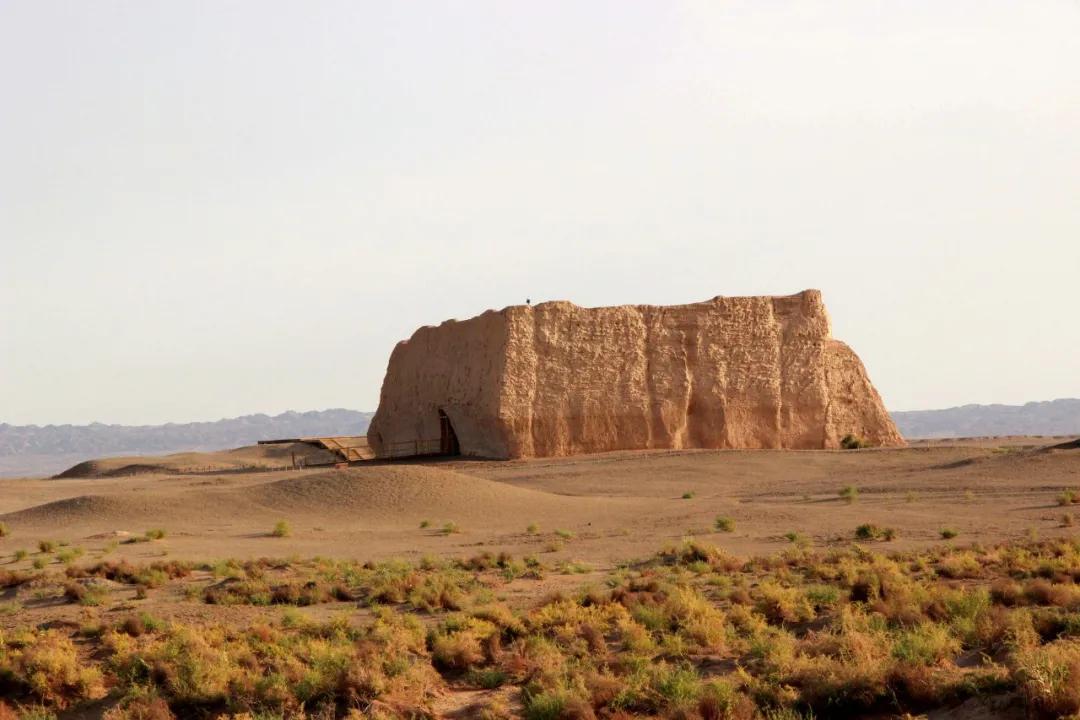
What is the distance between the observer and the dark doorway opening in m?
41.8

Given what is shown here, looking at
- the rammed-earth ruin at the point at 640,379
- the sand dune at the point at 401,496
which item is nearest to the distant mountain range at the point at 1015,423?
the rammed-earth ruin at the point at 640,379

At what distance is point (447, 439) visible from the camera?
138ft

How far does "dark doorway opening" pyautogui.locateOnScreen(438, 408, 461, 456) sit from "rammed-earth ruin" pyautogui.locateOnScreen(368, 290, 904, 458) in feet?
0.15

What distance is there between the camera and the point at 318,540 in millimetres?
22328

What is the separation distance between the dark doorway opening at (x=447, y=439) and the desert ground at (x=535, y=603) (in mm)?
13531

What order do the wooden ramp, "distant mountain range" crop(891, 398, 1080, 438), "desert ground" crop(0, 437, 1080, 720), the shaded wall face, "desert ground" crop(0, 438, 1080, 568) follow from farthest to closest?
"distant mountain range" crop(891, 398, 1080, 438) < the wooden ramp < the shaded wall face < "desert ground" crop(0, 438, 1080, 568) < "desert ground" crop(0, 437, 1080, 720)

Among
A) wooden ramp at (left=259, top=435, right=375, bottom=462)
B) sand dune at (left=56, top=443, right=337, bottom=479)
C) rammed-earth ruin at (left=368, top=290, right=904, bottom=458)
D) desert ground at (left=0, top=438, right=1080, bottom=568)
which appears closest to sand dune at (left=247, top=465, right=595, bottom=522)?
desert ground at (left=0, top=438, right=1080, bottom=568)

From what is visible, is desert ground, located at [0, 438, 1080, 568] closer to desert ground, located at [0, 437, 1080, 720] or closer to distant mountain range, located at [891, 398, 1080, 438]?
desert ground, located at [0, 437, 1080, 720]

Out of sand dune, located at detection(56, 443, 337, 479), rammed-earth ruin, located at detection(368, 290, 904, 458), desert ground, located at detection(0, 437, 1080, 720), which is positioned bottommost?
desert ground, located at detection(0, 437, 1080, 720)

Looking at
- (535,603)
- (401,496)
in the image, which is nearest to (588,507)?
(401,496)

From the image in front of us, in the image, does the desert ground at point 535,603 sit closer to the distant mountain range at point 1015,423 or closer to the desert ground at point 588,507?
the desert ground at point 588,507

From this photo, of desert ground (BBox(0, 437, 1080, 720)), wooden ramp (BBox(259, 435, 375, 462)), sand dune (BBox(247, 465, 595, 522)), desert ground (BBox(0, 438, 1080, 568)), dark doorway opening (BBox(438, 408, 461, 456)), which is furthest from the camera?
wooden ramp (BBox(259, 435, 375, 462))

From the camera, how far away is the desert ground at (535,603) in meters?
10.2

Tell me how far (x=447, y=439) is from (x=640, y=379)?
Result: 7334 mm
